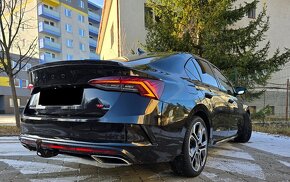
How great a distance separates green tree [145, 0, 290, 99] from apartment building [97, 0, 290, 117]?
1648 mm

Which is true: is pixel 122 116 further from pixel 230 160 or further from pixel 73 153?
pixel 230 160

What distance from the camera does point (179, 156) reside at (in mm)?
3713

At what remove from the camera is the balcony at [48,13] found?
177 ft

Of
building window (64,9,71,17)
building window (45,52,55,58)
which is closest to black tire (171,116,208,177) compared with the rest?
building window (45,52,55,58)

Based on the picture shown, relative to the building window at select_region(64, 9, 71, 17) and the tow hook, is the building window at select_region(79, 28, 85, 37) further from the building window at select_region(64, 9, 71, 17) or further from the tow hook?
the tow hook

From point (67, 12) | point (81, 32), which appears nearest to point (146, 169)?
point (67, 12)

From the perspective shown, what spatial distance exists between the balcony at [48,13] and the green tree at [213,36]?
43859 millimetres

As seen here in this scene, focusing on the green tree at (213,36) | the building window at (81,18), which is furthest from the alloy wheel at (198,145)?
the building window at (81,18)

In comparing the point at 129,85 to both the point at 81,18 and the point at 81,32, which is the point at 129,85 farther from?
the point at 81,18

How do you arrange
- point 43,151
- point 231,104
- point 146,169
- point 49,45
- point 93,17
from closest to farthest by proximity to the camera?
point 43,151 < point 146,169 < point 231,104 < point 49,45 < point 93,17

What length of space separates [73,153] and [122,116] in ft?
2.14

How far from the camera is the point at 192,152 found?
394 cm

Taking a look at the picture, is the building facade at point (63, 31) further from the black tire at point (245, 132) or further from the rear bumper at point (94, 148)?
the rear bumper at point (94, 148)

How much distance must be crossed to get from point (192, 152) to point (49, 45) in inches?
2149
